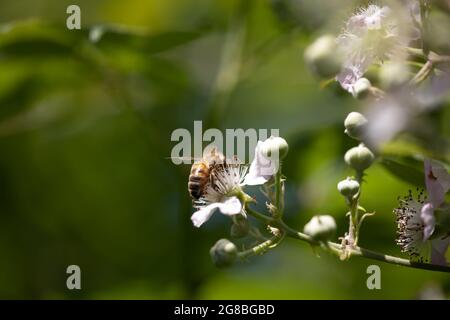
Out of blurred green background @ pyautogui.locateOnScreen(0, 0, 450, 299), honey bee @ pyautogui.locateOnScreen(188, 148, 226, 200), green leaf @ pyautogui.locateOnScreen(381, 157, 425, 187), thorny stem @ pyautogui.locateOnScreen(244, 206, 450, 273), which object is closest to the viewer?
thorny stem @ pyautogui.locateOnScreen(244, 206, 450, 273)

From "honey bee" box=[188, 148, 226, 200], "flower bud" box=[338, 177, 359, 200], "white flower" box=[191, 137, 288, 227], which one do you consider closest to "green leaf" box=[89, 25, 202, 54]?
"honey bee" box=[188, 148, 226, 200]

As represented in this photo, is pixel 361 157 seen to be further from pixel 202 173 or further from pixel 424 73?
pixel 202 173

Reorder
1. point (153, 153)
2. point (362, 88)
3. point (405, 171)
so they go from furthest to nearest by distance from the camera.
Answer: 1. point (153, 153)
2. point (405, 171)
3. point (362, 88)

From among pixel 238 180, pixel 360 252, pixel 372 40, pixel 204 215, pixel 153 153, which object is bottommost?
pixel 360 252

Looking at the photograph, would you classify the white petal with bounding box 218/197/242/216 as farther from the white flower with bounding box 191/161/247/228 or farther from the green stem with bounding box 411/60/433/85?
the green stem with bounding box 411/60/433/85

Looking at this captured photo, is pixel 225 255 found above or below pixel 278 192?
below

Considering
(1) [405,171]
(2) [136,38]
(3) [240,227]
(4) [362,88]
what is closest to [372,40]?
(4) [362,88]

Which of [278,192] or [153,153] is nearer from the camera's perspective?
[278,192]
